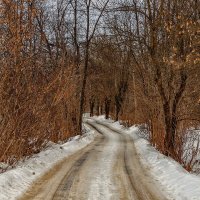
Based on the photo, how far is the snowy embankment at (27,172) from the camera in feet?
31.9

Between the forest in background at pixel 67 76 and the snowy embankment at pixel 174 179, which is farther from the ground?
the forest in background at pixel 67 76

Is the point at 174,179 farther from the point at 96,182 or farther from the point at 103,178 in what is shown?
the point at 96,182

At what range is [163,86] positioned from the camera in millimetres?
19094

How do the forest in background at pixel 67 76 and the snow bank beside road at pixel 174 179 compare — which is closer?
the snow bank beside road at pixel 174 179

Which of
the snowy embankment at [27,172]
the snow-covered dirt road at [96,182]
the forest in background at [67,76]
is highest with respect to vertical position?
the forest in background at [67,76]

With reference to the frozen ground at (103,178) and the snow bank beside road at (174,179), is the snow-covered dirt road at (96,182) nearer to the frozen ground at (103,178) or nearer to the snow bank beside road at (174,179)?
the frozen ground at (103,178)

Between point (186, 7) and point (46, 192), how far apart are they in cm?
1082

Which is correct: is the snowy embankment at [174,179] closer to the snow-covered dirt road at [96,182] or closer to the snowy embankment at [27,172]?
the snow-covered dirt road at [96,182]

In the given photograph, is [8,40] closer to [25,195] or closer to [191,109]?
[25,195]

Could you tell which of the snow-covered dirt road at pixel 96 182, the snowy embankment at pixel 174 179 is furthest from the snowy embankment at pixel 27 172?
the snowy embankment at pixel 174 179

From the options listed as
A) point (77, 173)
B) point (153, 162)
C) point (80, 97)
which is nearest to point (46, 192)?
point (77, 173)

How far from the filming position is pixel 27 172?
40.2 feet

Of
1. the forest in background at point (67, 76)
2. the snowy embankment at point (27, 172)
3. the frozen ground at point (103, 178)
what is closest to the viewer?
the snowy embankment at point (27, 172)

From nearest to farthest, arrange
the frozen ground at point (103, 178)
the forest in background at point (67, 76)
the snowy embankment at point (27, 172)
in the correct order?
the snowy embankment at point (27, 172), the frozen ground at point (103, 178), the forest in background at point (67, 76)
